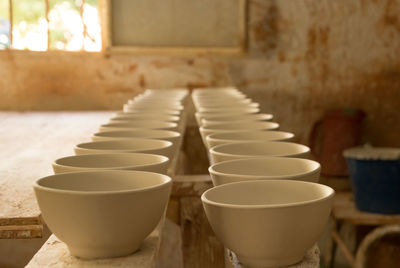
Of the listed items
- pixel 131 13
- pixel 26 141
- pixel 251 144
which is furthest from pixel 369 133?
pixel 251 144

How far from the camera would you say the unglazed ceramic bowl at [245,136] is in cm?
134

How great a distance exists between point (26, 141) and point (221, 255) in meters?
1.00

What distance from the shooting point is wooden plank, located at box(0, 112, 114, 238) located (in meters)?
1.10

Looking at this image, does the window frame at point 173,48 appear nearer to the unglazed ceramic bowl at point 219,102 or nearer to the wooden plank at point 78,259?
the unglazed ceramic bowl at point 219,102

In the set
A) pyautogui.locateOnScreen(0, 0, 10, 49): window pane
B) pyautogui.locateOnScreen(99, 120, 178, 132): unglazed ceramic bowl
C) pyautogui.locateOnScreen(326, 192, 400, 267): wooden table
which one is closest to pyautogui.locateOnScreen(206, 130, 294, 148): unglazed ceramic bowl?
pyautogui.locateOnScreen(99, 120, 178, 132): unglazed ceramic bowl

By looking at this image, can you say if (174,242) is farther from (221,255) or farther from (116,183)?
(116,183)

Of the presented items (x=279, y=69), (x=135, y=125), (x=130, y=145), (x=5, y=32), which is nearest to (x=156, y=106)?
(x=135, y=125)

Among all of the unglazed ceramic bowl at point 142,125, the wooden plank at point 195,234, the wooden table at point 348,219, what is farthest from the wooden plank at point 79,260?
the wooden table at point 348,219

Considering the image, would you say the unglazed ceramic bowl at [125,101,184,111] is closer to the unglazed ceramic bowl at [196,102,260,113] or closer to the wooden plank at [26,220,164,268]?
the unglazed ceramic bowl at [196,102,260,113]

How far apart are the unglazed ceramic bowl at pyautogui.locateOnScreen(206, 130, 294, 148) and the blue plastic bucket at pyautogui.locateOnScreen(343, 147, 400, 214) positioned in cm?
214

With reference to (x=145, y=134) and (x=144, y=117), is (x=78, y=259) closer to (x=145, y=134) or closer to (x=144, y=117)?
(x=145, y=134)

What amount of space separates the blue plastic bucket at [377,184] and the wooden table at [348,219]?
0.15 feet

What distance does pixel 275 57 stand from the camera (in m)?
4.10

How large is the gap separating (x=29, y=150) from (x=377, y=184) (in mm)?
2234
